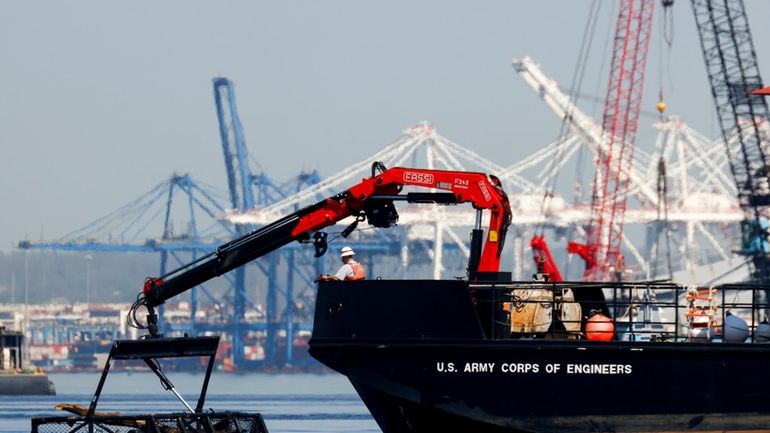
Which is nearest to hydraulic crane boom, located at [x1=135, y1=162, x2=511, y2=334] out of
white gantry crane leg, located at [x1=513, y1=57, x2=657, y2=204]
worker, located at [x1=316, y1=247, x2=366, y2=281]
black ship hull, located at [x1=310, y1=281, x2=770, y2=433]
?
worker, located at [x1=316, y1=247, x2=366, y2=281]

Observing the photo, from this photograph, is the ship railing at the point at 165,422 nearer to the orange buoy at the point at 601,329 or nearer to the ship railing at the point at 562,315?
the ship railing at the point at 562,315

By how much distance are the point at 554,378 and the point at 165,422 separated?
4812 millimetres

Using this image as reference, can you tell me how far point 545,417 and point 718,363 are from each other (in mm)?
2168

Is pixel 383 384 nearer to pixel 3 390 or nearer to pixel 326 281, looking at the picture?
pixel 326 281

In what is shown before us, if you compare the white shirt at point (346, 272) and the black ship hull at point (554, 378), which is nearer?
the black ship hull at point (554, 378)

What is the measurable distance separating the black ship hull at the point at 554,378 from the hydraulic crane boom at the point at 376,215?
1.32m

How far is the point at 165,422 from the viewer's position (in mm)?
24328

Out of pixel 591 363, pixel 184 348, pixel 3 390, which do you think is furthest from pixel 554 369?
pixel 3 390

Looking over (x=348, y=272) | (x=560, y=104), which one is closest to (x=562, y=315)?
(x=348, y=272)

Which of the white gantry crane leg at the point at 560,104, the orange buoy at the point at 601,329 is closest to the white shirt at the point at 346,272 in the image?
the orange buoy at the point at 601,329

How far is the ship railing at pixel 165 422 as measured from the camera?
23.5 m

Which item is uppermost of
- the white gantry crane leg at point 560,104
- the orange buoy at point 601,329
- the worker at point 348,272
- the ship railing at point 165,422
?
the white gantry crane leg at point 560,104

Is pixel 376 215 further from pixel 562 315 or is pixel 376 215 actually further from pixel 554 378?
pixel 554 378

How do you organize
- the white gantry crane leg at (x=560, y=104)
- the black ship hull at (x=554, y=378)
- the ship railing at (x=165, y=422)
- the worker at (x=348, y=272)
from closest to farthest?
the ship railing at (x=165, y=422) < the black ship hull at (x=554, y=378) < the worker at (x=348, y=272) < the white gantry crane leg at (x=560, y=104)
